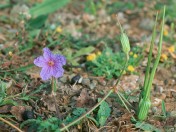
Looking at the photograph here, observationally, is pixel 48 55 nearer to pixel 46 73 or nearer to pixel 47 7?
pixel 46 73

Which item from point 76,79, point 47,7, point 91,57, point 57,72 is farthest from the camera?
point 47,7

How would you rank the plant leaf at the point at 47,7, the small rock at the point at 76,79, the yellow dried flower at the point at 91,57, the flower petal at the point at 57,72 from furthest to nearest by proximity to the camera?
the plant leaf at the point at 47,7, the yellow dried flower at the point at 91,57, the small rock at the point at 76,79, the flower petal at the point at 57,72

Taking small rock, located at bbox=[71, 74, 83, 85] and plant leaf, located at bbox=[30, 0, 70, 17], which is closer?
small rock, located at bbox=[71, 74, 83, 85]

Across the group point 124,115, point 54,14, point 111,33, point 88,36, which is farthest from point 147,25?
point 124,115

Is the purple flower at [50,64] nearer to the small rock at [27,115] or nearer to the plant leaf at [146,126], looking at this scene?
the small rock at [27,115]

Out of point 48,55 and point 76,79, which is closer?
point 48,55

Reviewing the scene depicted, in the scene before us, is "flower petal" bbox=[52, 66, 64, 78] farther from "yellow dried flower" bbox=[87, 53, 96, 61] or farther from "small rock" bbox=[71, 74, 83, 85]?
"yellow dried flower" bbox=[87, 53, 96, 61]

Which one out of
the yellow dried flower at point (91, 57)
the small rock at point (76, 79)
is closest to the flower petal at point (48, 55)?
the small rock at point (76, 79)

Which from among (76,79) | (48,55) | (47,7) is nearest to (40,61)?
(48,55)

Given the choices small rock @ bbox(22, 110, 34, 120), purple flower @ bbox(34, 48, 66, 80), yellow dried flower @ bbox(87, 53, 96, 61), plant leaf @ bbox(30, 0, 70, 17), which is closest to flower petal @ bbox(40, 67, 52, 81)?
purple flower @ bbox(34, 48, 66, 80)
